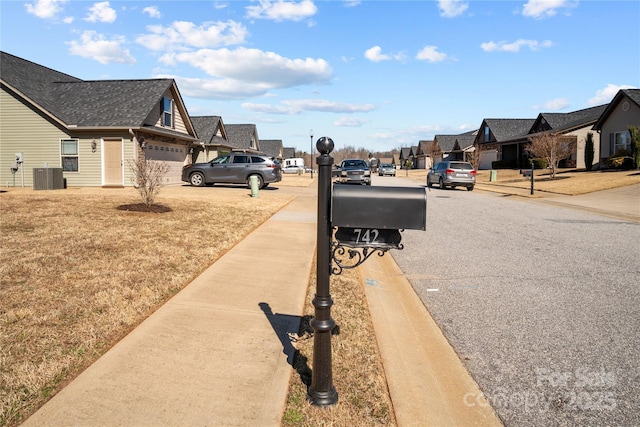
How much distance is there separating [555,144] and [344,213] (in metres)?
31.9

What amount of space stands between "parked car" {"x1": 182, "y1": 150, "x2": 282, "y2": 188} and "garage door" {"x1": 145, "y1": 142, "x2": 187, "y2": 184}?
2009 mm

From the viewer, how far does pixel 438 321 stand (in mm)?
4508

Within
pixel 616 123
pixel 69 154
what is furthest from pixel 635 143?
pixel 69 154

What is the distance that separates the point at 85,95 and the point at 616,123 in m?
33.7

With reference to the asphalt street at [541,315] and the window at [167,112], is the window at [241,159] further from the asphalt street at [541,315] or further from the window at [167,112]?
the asphalt street at [541,315]

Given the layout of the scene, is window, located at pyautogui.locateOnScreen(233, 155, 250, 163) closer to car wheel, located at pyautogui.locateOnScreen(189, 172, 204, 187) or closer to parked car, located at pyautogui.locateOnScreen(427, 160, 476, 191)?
car wheel, located at pyautogui.locateOnScreen(189, 172, 204, 187)

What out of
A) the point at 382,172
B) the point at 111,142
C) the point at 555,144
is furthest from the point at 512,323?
the point at 382,172

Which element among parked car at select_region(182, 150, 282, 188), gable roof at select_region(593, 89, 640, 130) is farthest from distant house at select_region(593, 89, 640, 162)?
parked car at select_region(182, 150, 282, 188)

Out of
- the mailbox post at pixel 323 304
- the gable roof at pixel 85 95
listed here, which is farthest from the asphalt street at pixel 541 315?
the gable roof at pixel 85 95

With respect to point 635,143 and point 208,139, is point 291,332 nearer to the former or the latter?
point 635,143

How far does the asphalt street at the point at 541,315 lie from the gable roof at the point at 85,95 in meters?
16.3

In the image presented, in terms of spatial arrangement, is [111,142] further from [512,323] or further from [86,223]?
[512,323]

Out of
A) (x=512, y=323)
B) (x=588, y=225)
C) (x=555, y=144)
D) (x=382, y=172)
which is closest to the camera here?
(x=512, y=323)

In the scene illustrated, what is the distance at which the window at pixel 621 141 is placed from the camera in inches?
1113
